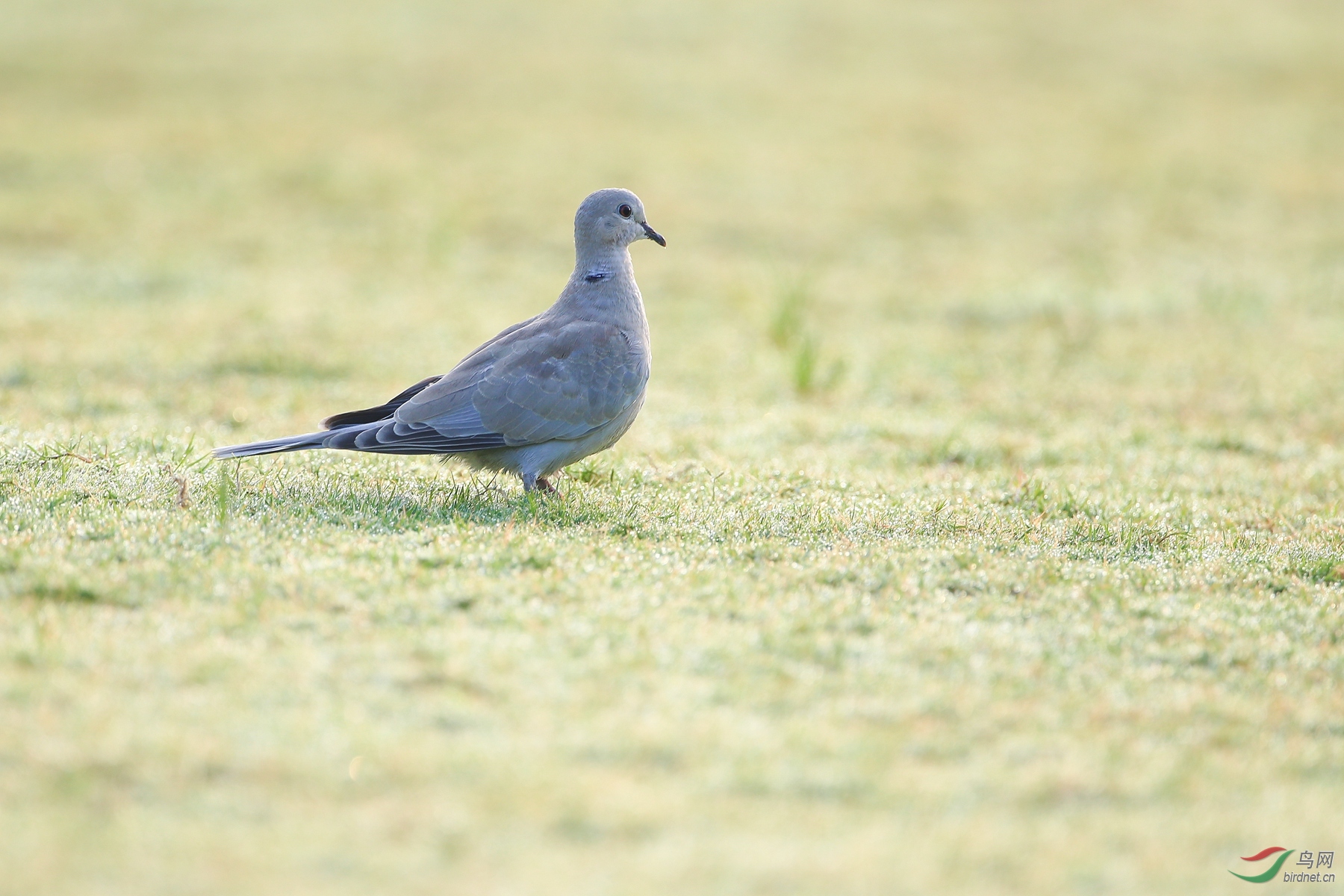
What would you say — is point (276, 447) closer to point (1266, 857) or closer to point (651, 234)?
point (651, 234)

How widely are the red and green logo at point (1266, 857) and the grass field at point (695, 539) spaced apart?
0.12ft

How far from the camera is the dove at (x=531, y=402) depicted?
596 centimetres

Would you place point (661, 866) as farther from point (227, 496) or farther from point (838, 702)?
point (227, 496)

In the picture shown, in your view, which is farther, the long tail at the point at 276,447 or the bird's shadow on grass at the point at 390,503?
the long tail at the point at 276,447

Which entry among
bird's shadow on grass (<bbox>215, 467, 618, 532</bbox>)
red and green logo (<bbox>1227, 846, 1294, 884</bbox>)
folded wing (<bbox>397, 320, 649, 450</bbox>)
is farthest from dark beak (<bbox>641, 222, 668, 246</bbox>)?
red and green logo (<bbox>1227, 846, 1294, 884</bbox>)

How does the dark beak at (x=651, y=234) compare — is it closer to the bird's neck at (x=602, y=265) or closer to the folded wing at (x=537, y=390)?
the bird's neck at (x=602, y=265)

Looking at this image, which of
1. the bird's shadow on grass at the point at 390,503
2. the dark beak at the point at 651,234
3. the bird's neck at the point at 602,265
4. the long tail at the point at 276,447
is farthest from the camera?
the dark beak at the point at 651,234

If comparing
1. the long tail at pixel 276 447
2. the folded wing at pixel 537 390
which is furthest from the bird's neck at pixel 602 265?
the long tail at pixel 276 447

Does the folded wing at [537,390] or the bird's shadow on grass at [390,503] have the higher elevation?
the folded wing at [537,390]

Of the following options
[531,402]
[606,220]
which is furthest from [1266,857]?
[606,220]

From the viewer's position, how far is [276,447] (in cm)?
576

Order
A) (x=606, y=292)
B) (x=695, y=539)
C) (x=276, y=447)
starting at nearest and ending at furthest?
(x=695, y=539)
(x=276, y=447)
(x=606, y=292)

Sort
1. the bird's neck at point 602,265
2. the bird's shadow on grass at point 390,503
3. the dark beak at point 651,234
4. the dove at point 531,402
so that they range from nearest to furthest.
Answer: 1. the bird's shadow on grass at point 390,503
2. the dove at point 531,402
3. the bird's neck at point 602,265
4. the dark beak at point 651,234

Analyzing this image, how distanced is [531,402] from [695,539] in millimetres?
1064
